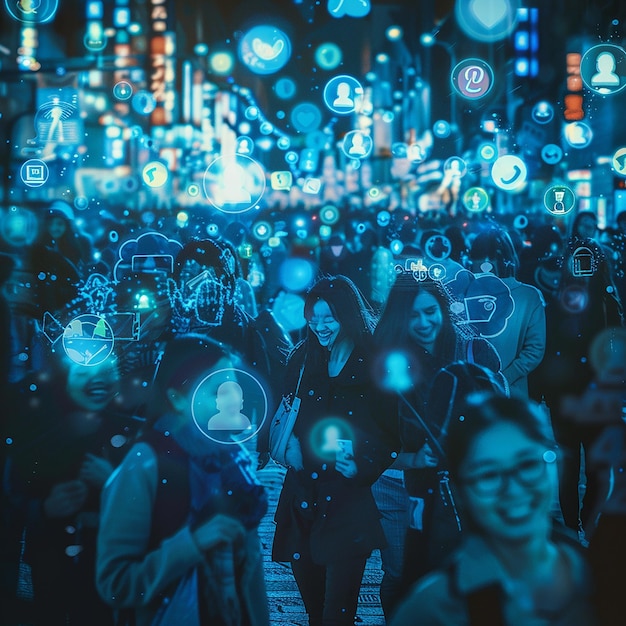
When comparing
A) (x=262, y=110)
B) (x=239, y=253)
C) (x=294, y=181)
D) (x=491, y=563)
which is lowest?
(x=491, y=563)

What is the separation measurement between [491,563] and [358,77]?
1717mm

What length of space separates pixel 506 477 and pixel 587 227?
90cm

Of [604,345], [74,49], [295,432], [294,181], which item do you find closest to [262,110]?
[294,181]

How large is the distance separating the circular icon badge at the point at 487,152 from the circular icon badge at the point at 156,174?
109cm

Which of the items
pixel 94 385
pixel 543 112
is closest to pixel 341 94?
pixel 543 112

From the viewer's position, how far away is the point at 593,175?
2381mm

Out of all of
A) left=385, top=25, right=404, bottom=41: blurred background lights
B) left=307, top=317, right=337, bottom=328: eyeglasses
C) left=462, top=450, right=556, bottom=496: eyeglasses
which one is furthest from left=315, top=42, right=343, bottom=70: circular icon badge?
left=462, top=450, right=556, bottom=496: eyeglasses

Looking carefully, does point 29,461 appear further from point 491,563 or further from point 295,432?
point 491,563

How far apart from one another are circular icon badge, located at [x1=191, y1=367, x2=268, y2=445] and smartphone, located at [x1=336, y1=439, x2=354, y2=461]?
0.94 ft

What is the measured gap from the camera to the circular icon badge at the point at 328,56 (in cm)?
240

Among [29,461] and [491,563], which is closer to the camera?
[491,563]

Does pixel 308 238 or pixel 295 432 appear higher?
pixel 308 238

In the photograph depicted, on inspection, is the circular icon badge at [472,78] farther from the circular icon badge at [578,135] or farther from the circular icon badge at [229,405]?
the circular icon badge at [229,405]

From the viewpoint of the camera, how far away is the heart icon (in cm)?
238
